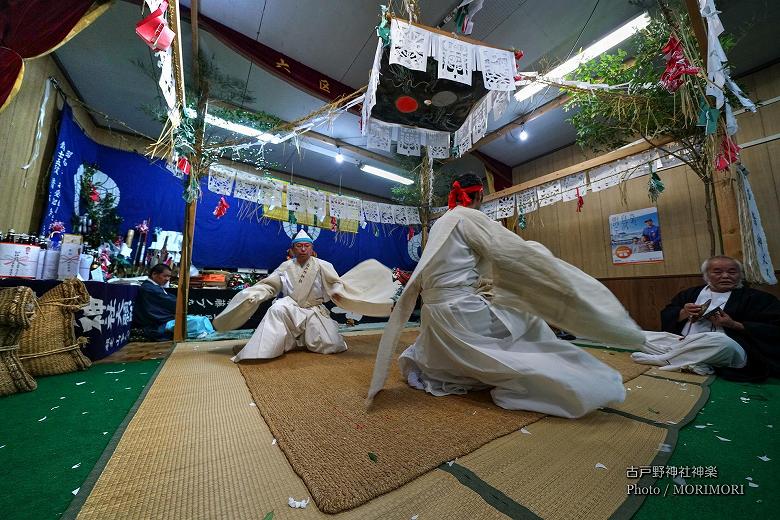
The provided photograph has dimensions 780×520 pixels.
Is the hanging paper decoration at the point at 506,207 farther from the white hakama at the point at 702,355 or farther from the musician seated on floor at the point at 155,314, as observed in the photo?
the musician seated on floor at the point at 155,314


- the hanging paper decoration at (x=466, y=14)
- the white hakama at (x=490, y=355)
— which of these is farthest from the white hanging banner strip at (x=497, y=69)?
the white hakama at (x=490, y=355)

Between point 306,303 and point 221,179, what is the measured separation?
3.14 m

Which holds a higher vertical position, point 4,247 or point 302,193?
point 302,193

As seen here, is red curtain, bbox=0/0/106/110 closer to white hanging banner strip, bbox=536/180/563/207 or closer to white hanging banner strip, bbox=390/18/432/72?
white hanging banner strip, bbox=390/18/432/72

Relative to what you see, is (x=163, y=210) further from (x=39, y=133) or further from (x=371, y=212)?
(x=371, y=212)

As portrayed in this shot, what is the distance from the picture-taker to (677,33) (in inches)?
124

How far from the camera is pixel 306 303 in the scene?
3402 millimetres

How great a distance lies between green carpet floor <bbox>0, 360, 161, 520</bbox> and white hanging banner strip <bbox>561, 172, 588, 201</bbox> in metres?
7.09

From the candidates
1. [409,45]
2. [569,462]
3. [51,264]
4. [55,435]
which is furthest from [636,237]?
[51,264]

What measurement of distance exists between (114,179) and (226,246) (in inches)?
95.1

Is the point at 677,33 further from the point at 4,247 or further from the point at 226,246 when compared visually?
the point at 226,246

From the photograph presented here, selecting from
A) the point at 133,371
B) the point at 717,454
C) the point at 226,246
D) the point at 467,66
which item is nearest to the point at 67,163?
the point at 226,246

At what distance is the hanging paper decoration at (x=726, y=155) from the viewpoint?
3000 millimetres

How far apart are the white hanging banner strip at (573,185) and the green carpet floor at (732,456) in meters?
4.48
